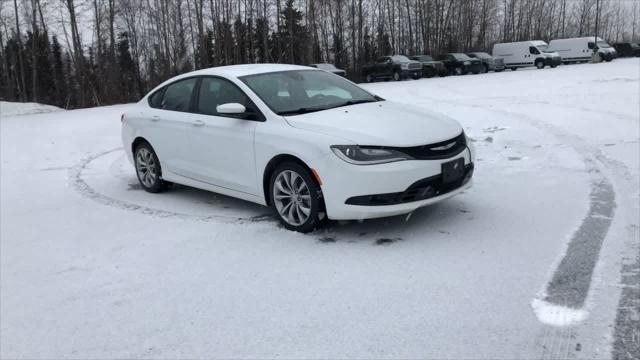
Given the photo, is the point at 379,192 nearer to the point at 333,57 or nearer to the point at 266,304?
the point at 266,304

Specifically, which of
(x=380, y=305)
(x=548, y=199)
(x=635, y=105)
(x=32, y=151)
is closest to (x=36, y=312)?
(x=380, y=305)

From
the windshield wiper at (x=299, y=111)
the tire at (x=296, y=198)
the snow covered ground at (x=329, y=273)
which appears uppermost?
the windshield wiper at (x=299, y=111)

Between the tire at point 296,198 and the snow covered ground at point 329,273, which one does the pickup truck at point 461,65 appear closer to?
the snow covered ground at point 329,273

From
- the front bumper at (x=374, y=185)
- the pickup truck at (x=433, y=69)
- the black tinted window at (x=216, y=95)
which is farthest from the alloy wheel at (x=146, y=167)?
the pickup truck at (x=433, y=69)

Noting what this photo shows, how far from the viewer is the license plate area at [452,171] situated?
16.5 ft

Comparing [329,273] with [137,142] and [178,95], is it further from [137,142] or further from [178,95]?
[137,142]

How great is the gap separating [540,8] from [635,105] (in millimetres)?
75188

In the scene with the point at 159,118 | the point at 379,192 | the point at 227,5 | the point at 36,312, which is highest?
the point at 227,5

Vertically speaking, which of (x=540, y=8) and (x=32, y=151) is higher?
(x=540, y=8)

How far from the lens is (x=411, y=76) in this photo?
127 ft

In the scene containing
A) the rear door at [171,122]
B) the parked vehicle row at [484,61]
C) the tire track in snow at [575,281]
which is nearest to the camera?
the tire track in snow at [575,281]

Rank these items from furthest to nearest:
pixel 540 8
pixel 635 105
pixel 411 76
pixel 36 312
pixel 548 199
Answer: pixel 540 8
pixel 411 76
pixel 635 105
pixel 548 199
pixel 36 312

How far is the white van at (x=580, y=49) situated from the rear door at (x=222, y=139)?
41898 mm

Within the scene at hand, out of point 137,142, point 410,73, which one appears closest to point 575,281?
point 137,142
